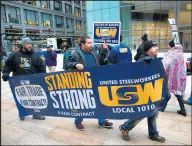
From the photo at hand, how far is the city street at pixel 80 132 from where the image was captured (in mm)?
3381

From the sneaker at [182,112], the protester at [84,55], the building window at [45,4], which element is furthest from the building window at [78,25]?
the protester at [84,55]

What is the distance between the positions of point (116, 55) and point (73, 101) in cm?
214

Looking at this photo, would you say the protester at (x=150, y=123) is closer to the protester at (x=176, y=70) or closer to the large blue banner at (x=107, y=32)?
the protester at (x=176, y=70)

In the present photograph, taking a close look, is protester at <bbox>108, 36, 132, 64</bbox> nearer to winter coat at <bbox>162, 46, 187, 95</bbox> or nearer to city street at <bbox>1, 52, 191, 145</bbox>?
winter coat at <bbox>162, 46, 187, 95</bbox>

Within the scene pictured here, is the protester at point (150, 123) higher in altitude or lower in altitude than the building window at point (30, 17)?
lower

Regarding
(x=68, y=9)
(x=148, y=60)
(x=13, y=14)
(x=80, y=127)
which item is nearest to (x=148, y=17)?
(x=80, y=127)

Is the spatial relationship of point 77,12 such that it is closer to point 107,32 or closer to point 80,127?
point 107,32

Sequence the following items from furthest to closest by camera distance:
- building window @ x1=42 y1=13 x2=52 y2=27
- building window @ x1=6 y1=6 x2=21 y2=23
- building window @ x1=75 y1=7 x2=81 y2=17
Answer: building window @ x1=75 y1=7 x2=81 y2=17 → building window @ x1=42 y1=13 x2=52 y2=27 → building window @ x1=6 y1=6 x2=21 y2=23

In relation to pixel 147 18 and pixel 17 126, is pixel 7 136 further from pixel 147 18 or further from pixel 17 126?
pixel 147 18

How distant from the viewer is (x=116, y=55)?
501 cm

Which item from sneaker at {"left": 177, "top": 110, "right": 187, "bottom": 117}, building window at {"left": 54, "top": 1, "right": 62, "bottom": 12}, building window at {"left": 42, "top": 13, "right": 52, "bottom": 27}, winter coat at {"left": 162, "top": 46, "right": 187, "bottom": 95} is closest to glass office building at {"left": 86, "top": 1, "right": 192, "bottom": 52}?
winter coat at {"left": 162, "top": 46, "right": 187, "bottom": 95}

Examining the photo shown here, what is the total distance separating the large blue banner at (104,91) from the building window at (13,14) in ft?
143

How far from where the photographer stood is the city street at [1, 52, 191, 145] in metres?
3.38

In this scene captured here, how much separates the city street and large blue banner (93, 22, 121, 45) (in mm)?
2099
